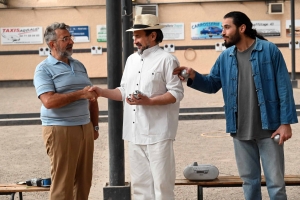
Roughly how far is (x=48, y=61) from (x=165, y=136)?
1104mm

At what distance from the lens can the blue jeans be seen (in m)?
4.82

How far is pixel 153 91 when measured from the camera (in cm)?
482

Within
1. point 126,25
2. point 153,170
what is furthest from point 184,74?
point 126,25

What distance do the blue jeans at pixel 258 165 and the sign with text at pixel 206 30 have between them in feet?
59.5

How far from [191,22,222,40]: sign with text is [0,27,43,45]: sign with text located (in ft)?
19.3

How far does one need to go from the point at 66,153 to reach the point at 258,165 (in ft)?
5.12

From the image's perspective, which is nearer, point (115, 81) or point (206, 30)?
point (115, 81)

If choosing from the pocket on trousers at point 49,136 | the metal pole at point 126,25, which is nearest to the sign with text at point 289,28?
the metal pole at point 126,25

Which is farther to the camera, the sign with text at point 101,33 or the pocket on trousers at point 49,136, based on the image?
the sign with text at point 101,33

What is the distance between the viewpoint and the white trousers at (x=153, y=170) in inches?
190

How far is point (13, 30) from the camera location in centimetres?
2322

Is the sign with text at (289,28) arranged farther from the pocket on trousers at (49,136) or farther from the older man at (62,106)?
the pocket on trousers at (49,136)

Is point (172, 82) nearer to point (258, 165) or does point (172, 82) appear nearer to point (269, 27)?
point (258, 165)

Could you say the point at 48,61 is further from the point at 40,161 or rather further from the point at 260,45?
the point at 40,161
